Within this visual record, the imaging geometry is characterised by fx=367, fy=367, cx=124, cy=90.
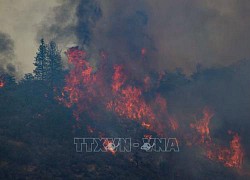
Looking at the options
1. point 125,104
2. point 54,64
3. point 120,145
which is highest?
point 54,64

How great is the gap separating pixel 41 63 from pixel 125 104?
41.5 m

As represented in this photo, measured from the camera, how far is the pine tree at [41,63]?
4554 inches

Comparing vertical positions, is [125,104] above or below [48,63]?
below

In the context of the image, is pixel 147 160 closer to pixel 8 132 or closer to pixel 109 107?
pixel 109 107

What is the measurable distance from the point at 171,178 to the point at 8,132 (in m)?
33.8

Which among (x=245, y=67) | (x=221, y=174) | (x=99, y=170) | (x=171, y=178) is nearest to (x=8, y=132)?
(x=99, y=170)

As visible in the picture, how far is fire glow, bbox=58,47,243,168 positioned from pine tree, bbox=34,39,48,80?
20238 millimetres

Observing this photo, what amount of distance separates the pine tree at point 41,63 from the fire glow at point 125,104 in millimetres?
20238

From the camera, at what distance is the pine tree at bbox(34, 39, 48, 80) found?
11567cm

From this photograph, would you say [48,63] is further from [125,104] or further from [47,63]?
[125,104]

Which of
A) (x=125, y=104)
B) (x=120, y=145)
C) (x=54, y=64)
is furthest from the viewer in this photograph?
(x=54, y=64)

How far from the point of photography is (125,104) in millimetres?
87312

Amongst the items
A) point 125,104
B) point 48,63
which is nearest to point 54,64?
point 48,63

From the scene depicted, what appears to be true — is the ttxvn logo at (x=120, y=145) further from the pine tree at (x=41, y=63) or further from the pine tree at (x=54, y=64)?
the pine tree at (x=41, y=63)
